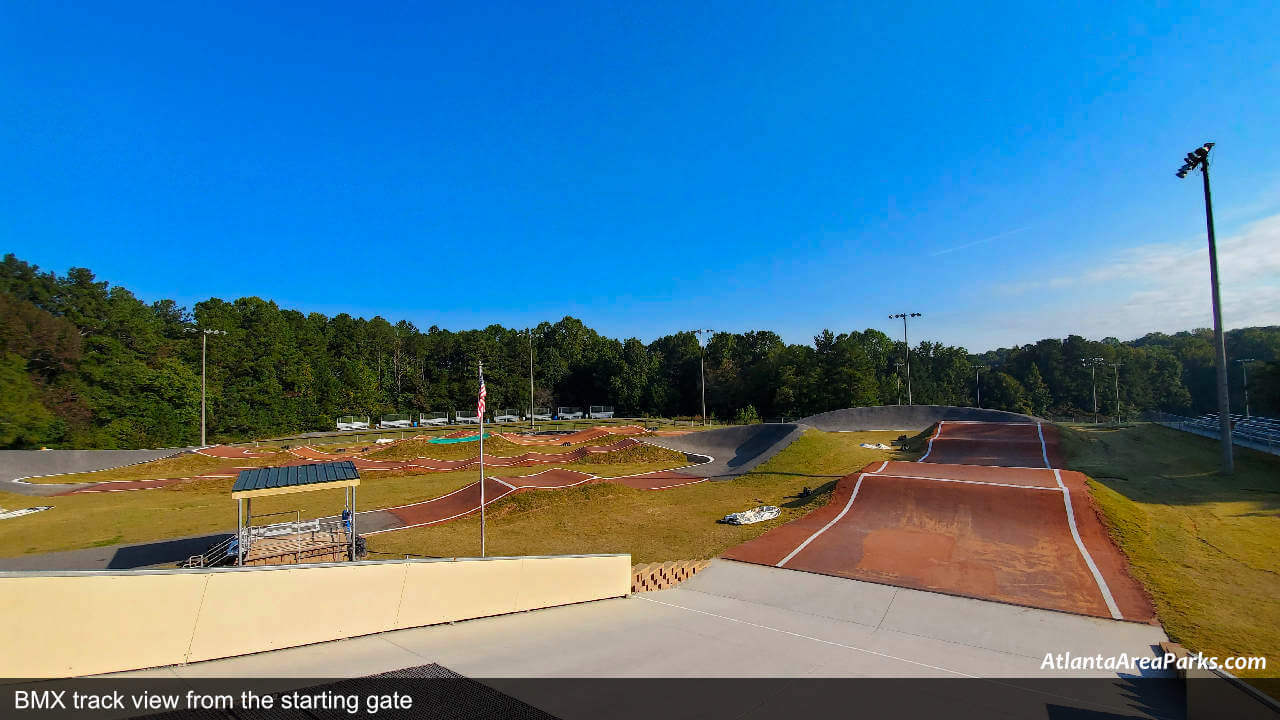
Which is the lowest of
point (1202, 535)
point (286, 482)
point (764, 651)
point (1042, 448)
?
point (1202, 535)

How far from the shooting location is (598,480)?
23.7 m

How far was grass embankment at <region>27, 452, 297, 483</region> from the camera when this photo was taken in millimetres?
27281

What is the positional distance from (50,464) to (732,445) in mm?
38863

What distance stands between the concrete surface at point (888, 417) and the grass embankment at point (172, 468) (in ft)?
124

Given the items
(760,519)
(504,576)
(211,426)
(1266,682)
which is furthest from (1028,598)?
(211,426)

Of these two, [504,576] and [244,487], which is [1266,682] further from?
[244,487]

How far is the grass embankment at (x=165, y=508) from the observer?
15.8 meters

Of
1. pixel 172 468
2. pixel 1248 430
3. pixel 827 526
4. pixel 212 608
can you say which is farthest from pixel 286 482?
pixel 1248 430

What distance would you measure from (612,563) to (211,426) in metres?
53.5

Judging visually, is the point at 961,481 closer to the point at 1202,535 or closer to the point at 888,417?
the point at 1202,535

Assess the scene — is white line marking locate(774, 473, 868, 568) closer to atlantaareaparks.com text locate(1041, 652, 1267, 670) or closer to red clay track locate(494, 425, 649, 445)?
atlantaareaparks.com text locate(1041, 652, 1267, 670)

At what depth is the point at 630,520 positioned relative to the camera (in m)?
18.2

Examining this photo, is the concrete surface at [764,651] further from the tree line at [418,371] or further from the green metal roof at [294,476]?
the tree line at [418,371]

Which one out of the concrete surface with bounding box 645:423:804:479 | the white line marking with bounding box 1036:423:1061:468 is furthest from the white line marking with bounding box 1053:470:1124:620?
the concrete surface with bounding box 645:423:804:479
